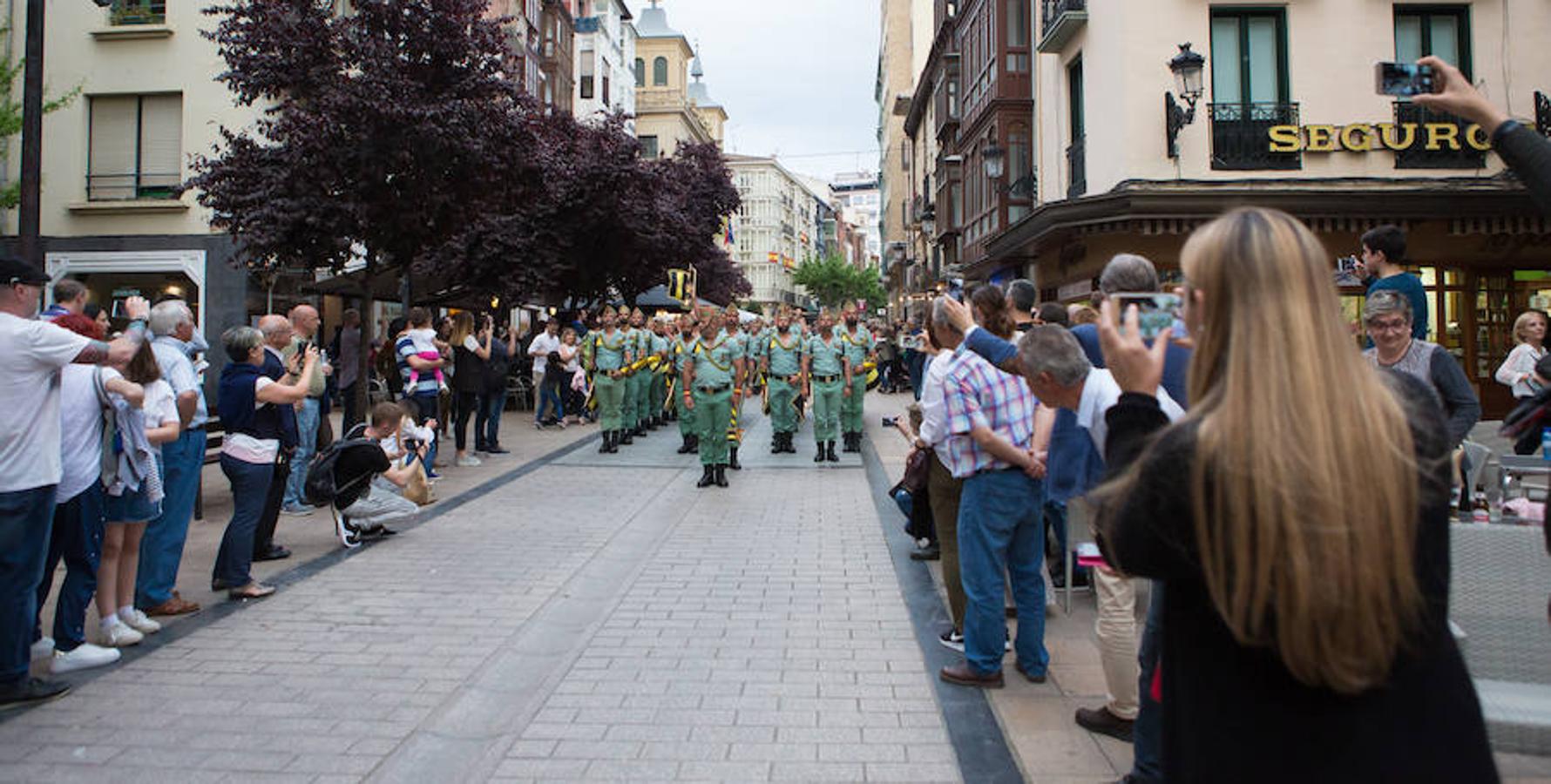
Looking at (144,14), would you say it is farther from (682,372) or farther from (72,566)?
(72,566)

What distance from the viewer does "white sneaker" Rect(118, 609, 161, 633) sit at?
5352 millimetres

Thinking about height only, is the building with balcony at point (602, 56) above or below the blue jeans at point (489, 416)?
above

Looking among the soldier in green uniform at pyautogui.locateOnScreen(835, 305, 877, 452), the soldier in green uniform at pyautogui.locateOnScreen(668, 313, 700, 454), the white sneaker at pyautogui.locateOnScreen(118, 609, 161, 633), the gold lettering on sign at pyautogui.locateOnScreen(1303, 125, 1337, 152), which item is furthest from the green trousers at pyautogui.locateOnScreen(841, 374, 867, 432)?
the white sneaker at pyautogui.locateOnScreen(118, 609, 161, 633)

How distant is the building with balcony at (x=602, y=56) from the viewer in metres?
45.9

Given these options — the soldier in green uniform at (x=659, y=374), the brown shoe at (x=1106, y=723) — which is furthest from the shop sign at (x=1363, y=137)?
the brown shoe at (x=1106, y=723)

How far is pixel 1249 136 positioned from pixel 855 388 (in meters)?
8.74

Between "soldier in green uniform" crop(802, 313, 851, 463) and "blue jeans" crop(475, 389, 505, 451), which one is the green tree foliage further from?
"blue jeans" crop(475, 389, 505, 451)

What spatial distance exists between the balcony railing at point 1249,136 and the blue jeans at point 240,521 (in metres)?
15.8

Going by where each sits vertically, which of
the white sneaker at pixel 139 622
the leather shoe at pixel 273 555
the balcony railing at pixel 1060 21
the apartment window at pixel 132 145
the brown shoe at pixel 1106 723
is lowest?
the brown shoe at pixel 1106 723

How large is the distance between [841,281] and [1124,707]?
281 ft

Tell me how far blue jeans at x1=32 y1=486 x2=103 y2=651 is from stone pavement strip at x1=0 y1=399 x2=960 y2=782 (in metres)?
0.31

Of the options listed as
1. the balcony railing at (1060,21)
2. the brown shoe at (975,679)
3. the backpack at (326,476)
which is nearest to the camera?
the brown shoe at (975,679)

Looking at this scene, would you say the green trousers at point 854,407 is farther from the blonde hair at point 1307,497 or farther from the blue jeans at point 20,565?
the blonde hair at point 1307,497

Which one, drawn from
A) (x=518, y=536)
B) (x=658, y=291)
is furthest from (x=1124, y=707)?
(x=658, y=291)
